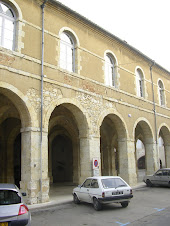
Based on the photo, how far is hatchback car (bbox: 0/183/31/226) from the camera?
487cm

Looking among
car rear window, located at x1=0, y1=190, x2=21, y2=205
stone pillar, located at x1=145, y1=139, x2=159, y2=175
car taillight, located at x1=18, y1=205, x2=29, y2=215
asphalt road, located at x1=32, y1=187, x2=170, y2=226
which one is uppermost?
stone pillar, located at x1=145, y1=139, x2=159, y2=175

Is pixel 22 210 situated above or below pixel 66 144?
below

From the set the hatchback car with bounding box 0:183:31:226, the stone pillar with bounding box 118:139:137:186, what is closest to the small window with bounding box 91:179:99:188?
the hatchback car with bounding box 0:183:31:226

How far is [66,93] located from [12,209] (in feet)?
24.1

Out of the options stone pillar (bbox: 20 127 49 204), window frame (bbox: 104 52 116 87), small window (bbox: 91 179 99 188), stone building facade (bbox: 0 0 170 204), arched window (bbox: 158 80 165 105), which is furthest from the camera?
arched window (bbox: 158 80 165 105)

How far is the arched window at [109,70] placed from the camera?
14945 mm

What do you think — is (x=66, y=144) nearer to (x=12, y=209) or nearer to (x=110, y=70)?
(x=110, y=70)

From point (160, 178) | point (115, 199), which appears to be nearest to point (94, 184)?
point (115, 199)

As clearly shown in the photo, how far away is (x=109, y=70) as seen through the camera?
15.2m

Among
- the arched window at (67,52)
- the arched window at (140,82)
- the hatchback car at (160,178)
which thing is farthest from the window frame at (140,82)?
the arched window at (67,52)

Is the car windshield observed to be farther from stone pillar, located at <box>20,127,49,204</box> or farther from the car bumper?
stone pillar, located at <box>20,127,49,204</box>

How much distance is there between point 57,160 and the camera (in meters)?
20.6

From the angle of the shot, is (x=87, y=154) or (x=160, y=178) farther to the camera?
(x=160, y=178)

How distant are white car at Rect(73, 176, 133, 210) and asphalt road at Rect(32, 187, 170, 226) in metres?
0.31
